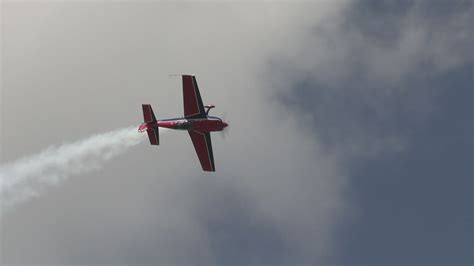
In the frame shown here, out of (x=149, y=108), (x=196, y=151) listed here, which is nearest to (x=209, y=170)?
(x=196, y=151)

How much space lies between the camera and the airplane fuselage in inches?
4567

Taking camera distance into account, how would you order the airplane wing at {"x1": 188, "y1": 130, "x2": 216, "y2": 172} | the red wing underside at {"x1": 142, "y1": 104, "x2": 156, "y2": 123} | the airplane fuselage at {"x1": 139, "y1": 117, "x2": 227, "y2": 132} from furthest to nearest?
the airplane wing at {"x1": 188, "y1": 130, "x2": 216, "y2": 172} < the red wing underside at {"x1": 142, "y1": 104, "x2": 156, "y2": 123} < the airplane fuselage at {"x1": 139, "y1": 117, "x2": 227, "y2": 132}

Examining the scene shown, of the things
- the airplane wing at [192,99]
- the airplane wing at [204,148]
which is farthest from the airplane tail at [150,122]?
the airplane wing at [204,148]

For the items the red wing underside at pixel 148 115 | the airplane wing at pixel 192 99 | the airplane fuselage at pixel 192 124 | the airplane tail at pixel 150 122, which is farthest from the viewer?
the airplane tail at pixel 150 122

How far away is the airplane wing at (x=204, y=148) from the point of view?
119 meters

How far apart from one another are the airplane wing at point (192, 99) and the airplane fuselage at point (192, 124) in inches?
26.8

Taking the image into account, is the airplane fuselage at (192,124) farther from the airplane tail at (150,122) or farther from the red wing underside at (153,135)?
the red wing underside at (153,135)

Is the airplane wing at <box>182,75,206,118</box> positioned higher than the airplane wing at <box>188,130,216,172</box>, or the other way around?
the airplane wing at <box>182,75,206,118</box>

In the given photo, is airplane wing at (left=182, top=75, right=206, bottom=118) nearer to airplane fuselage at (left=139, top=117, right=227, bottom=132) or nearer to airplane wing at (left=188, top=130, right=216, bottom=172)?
airplane fuselage at (left=139, top=117, right=227, bottom=132)

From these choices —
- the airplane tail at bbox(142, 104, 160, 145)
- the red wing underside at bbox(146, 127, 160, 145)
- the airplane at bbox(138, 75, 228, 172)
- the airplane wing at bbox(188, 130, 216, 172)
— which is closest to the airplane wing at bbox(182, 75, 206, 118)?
the airplane at bbox(138, 75, 228, 172)

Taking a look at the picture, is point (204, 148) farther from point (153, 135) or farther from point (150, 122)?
point (150, 122)

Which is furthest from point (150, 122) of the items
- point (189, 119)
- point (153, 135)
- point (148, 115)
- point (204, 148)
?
point (204, 148)

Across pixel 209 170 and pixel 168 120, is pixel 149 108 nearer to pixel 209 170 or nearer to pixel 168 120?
pixel 168 120

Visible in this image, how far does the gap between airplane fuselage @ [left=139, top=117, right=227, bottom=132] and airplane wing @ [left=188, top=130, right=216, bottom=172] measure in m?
2.19
